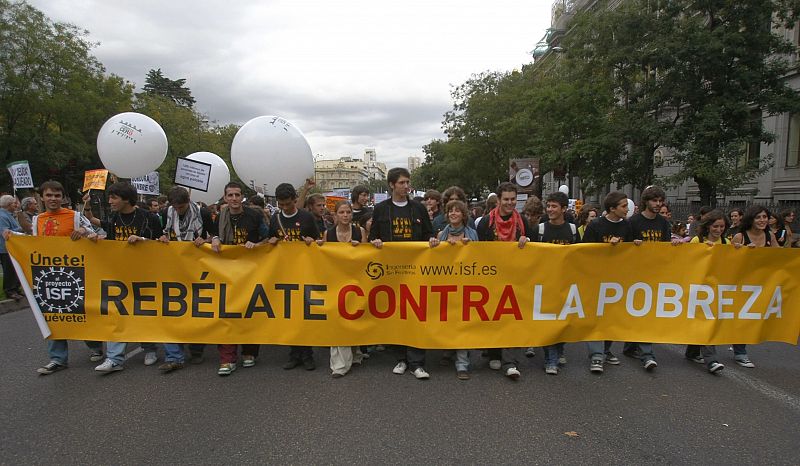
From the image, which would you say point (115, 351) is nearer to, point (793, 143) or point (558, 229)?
point (558, 229)

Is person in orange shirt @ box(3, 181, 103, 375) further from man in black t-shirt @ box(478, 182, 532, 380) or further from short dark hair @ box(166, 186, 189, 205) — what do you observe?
man in black t-shirt @ box(478, 182, 532, 380)

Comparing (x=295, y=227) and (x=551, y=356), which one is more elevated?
(x=295, y=227)

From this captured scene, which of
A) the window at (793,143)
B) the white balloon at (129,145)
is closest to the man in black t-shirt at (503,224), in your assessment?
the white balloon at (129,145)

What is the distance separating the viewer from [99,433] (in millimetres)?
3598

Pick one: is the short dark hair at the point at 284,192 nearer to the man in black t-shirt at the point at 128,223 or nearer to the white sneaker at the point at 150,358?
the man in black t-shirt at the point at 128,223

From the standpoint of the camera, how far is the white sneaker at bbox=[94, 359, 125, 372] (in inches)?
188

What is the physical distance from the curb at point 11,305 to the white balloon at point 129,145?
2714 mm

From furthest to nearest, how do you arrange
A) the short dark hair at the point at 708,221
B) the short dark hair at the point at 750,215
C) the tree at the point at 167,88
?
1. the tree at the point at 167,88
2. the short dark hair at the point at 750,215
3. the short dark hair at the point at 708,221

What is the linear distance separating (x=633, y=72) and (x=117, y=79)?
27.7 metres

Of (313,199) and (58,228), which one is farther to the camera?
(313,199)

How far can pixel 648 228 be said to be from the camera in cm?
526

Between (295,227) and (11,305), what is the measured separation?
6060 millimetres

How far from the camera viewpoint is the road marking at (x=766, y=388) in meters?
4.25

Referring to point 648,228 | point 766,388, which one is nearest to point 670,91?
point 648,228
